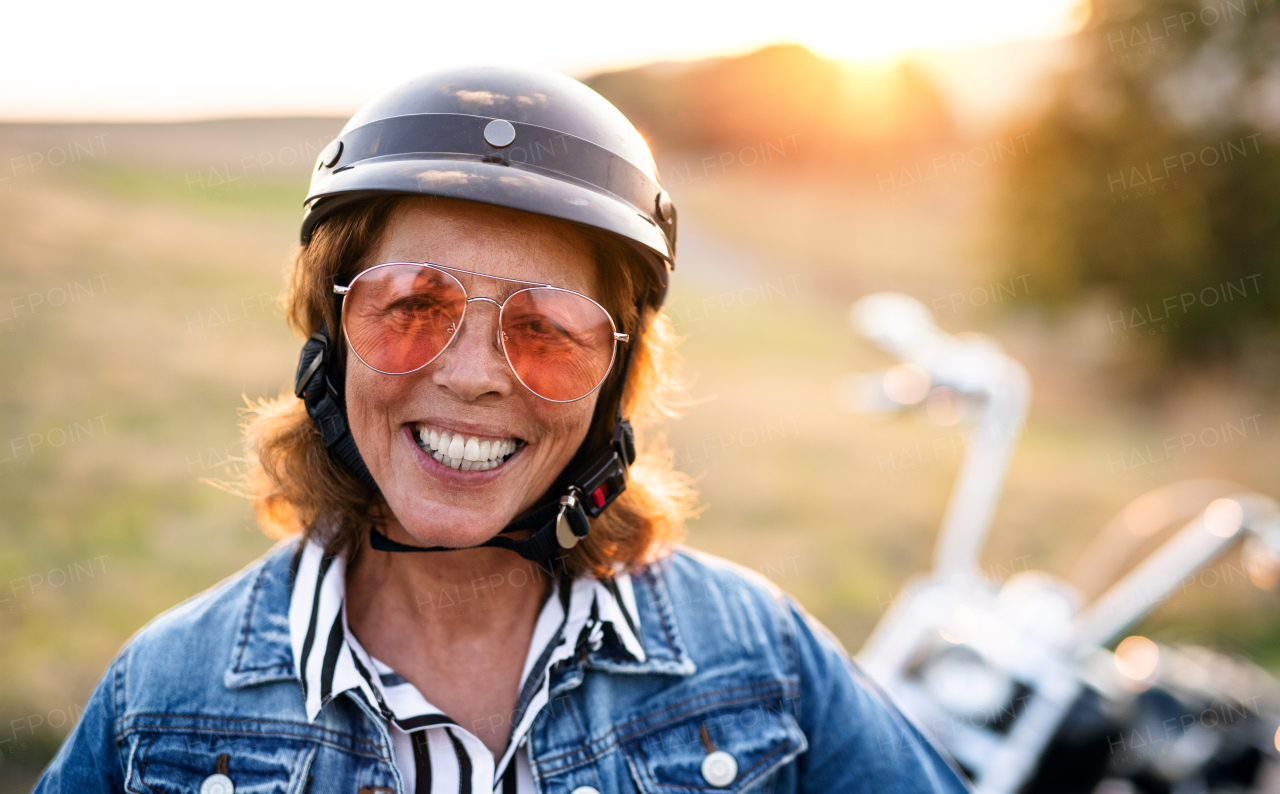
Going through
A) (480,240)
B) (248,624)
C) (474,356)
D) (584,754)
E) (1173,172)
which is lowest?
(584,754)

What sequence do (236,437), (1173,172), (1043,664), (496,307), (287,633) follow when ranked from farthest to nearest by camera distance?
(1173,172) → (236,437) → (1043,664) → (287,633) → (496,307)

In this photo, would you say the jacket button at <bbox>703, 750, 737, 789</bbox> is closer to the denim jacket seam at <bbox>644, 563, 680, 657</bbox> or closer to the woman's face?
the denim jacket seam at <bbox>644, 563, 680, 657</bbox>

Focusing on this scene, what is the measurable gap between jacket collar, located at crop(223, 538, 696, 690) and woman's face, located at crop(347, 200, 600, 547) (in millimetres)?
339

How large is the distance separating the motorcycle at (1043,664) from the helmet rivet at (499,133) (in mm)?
1631

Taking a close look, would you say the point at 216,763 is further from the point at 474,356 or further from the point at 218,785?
the point at 474,356

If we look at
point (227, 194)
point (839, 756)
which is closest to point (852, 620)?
point (839, 756)

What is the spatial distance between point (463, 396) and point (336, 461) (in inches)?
19.0

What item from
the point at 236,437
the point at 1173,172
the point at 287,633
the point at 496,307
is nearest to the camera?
the point at 496,307


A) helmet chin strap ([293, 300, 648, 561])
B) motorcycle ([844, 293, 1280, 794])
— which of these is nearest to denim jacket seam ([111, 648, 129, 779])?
helmet chin strap ([293, 300, 648, 561])

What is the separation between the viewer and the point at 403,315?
4.69 feet

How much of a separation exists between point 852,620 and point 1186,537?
12.2ft

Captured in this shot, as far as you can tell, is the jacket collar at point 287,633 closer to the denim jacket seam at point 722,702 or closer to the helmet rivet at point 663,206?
the denim jacket seam at point 722,702

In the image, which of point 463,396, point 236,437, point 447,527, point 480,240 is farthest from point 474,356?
point 236,437

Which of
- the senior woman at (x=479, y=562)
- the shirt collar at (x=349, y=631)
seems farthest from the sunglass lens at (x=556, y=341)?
the shirt collar at (x=349, y=631)
